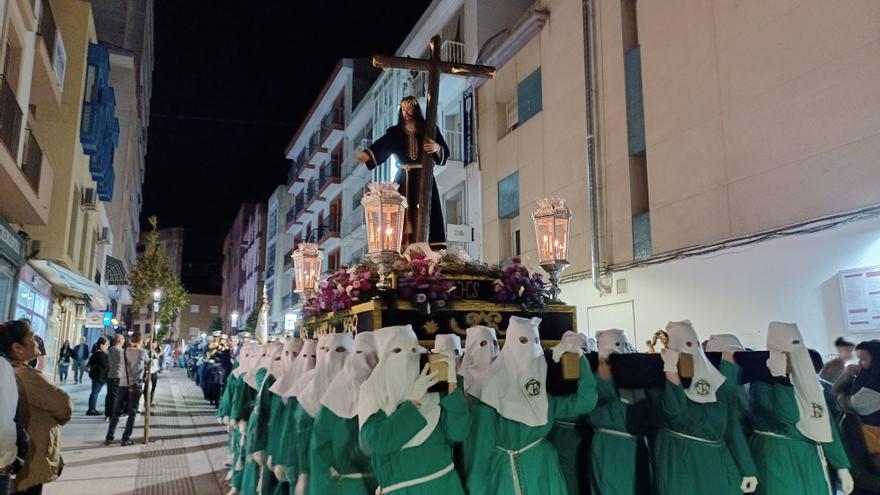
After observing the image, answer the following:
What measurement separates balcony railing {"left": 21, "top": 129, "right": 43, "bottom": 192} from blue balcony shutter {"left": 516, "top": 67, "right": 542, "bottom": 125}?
10503mm

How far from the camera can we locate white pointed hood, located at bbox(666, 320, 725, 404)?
13.3 ft

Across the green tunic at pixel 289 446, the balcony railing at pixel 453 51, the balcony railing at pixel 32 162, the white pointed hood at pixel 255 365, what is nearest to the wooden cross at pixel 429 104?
the white pointed hood at pixel 255 365

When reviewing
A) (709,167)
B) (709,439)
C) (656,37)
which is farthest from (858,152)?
(709,439)

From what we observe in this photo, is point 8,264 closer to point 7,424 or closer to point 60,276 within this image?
point 60,276

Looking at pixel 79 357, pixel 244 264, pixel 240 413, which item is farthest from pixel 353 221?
pixel 244 264

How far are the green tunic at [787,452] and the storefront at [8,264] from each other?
13.0 metres

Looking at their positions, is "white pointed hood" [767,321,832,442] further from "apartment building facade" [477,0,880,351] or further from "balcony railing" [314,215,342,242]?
"balcony railing" [314,215,342,242]

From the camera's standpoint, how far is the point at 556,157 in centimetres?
1380

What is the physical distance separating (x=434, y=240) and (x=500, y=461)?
3973 mm

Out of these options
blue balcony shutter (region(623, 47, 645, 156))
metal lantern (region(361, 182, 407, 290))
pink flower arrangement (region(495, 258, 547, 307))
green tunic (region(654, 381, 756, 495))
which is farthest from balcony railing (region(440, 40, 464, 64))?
green tunic (region(654, 381, 756, 495))

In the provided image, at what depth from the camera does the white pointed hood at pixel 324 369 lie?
15.0 ft

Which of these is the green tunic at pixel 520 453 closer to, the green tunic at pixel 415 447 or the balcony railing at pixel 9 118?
the green tunic at pixel 415 447

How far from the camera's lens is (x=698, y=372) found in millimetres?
4059

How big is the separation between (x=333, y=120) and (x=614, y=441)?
3008cm
